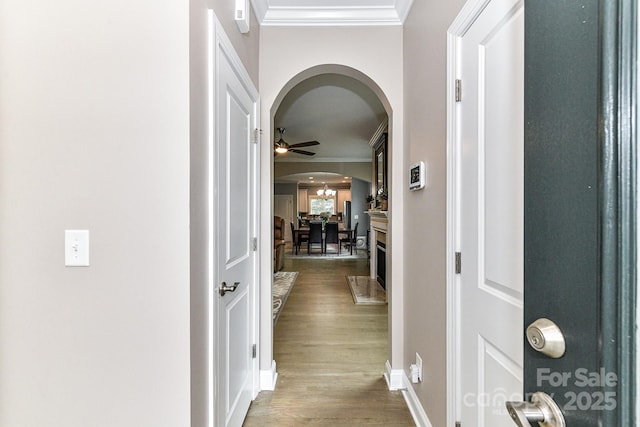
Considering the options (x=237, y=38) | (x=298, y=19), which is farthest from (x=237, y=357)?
(x=298, y=19)

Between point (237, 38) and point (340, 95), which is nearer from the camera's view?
point (237, 38)

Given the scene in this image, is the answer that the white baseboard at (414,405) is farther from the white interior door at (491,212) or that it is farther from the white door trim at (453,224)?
the white interior door at (491,212)

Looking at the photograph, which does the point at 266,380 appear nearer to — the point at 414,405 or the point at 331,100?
the point at 414,405

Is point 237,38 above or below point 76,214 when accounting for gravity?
above

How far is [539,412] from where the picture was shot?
52cm

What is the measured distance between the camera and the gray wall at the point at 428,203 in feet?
4.91

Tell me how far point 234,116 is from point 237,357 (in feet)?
4.27

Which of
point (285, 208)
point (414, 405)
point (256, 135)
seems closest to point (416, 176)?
point (256, 135)

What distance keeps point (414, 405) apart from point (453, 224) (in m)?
1.23

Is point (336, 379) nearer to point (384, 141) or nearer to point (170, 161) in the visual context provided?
point (170, 161)

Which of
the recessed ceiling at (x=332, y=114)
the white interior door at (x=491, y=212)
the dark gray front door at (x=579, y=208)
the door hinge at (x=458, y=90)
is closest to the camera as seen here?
the dark gray front door at (x=579, y=208)

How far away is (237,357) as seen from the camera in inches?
68.4

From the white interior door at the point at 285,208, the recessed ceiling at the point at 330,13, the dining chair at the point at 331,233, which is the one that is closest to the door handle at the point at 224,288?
the recessed ceiling at the point at 330,13

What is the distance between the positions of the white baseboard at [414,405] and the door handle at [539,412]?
1.36m
